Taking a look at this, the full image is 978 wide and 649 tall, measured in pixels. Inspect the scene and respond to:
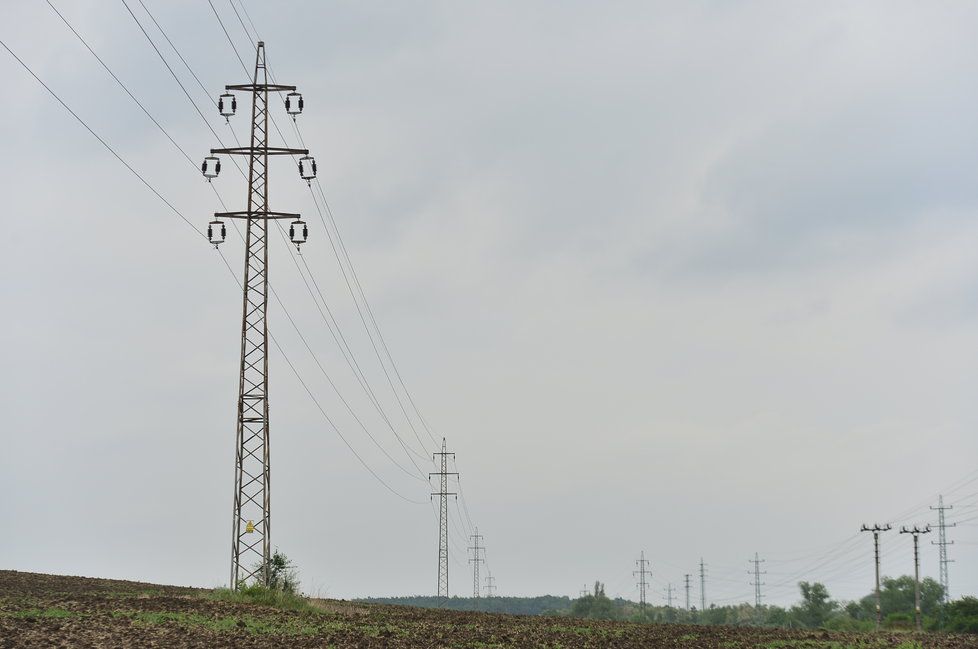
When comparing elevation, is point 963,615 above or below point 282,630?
below

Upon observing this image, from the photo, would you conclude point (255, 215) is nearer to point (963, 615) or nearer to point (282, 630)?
point (282, 630)

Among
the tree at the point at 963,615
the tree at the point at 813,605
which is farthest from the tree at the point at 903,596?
the tree at the point at 963,615

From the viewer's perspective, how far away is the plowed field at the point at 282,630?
1363 inches

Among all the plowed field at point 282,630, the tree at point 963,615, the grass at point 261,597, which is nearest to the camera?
the plowed field at point 282,630

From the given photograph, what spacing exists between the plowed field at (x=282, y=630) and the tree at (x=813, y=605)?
124316 mm

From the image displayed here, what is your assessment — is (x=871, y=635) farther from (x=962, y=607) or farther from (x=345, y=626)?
(x=962, y=607)

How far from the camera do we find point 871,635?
56.2 m

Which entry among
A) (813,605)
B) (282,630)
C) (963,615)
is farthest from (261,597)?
(813,605)

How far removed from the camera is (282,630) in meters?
41.0

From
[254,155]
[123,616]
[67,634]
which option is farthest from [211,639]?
[254,155]

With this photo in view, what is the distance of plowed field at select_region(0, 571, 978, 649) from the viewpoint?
34.6 metres

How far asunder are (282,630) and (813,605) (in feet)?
506

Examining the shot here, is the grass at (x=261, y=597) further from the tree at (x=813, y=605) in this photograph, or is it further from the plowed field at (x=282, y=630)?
the tree at (x=813, y=605)

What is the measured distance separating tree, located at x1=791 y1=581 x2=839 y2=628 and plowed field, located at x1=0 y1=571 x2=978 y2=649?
408ft
